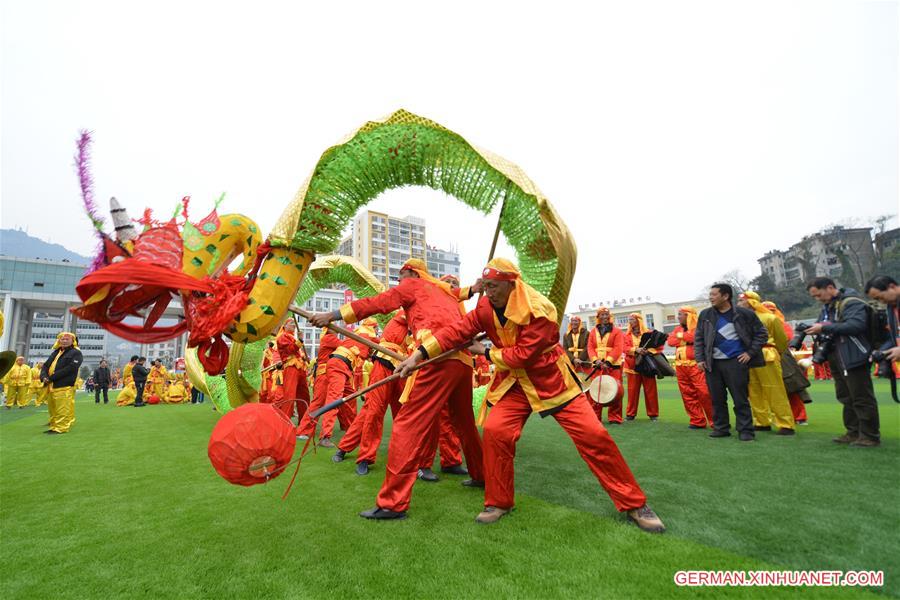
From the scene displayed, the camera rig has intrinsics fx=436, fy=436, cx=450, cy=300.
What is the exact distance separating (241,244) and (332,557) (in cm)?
198

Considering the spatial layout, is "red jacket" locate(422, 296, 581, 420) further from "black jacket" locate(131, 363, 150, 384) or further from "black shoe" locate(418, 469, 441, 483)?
"black jacket" locate(131, 363, 150, 384)

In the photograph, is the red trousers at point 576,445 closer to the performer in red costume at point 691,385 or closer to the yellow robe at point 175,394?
the performer in red costume at point 691,385

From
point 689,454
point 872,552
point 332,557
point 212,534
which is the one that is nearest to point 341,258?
point 212,534

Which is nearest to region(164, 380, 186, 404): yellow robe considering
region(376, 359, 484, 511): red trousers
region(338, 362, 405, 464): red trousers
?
region(338, 362, 405, 464): red trousers

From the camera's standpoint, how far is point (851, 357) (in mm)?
4395

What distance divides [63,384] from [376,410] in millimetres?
6503

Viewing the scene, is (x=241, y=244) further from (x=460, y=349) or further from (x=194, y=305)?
(x=460, y=349)

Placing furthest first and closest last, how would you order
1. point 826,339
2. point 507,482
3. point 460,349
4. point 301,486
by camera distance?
point 826,339 → point 301,486 → point 460,349 → point 507,482

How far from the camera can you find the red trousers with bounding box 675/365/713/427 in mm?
6035

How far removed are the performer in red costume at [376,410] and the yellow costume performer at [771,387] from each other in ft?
14.5

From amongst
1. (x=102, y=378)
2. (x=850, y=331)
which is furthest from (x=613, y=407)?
(x=102, y=378)

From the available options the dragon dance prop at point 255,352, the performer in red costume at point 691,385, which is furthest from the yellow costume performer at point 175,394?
the performer in red costume at point 691,385

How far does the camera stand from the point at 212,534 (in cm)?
256

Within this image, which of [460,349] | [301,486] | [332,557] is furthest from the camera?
[301,486]
